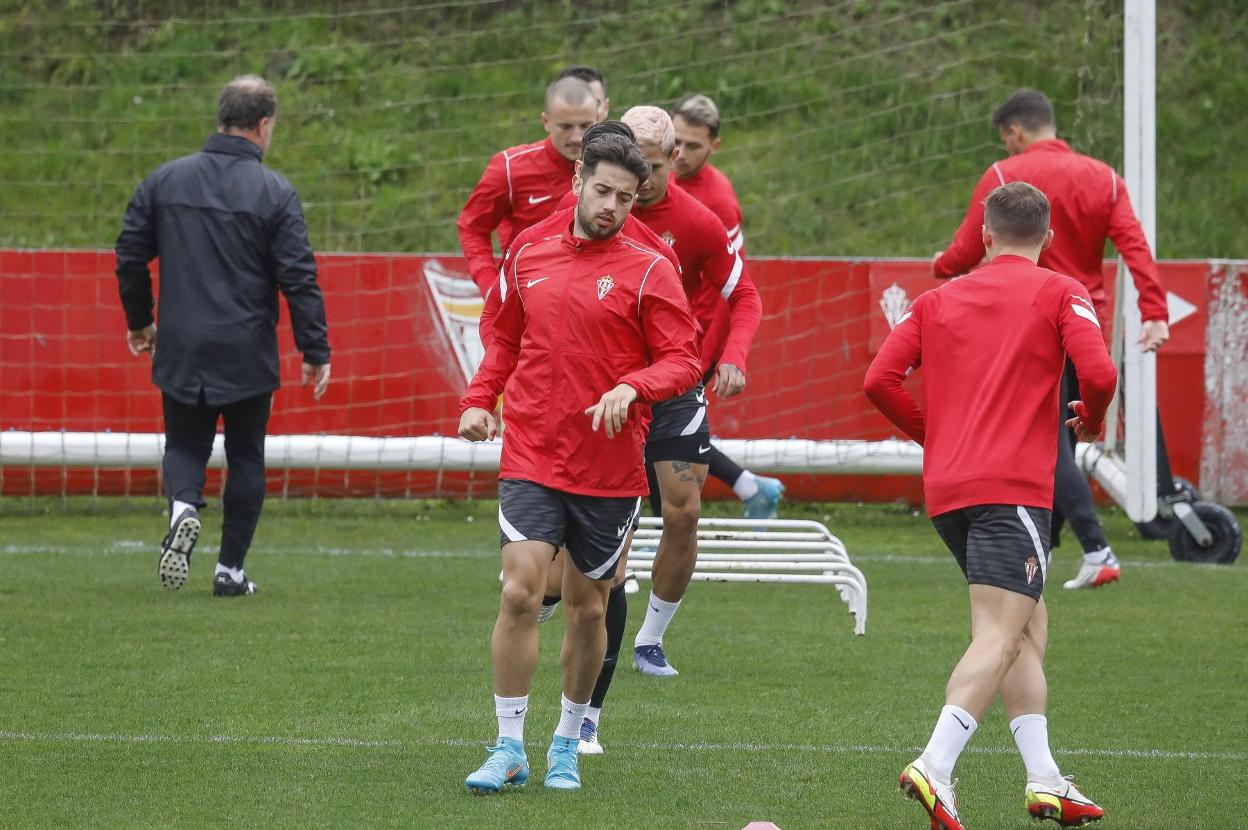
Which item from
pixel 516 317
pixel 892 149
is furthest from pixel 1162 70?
pixel 516 317

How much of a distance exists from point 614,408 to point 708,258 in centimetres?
204

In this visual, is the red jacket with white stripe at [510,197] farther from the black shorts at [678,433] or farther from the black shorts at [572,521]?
the black shorts at [572,521]

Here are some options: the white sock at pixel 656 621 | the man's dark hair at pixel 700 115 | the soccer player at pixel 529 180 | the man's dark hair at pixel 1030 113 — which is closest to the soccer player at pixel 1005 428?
the white sock at pixel 656 621

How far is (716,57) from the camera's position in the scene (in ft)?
45.4

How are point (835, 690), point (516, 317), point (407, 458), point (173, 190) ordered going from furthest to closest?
point (407, 458), point (173, 190), point (835, 690), point (516, 317)

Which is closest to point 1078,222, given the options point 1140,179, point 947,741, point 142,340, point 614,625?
point 1140,179

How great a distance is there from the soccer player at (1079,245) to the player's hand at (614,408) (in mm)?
3936

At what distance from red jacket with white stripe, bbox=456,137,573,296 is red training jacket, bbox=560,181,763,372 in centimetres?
70

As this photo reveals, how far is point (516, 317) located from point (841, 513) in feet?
20.7

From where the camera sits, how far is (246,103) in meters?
7.93

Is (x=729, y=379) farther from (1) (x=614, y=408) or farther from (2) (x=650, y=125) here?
(1) (x=614, y=408)

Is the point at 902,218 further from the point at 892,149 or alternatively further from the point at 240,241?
the point at 240,241

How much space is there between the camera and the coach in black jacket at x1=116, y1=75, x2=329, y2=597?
7.87 metres

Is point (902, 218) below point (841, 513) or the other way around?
the other way around
